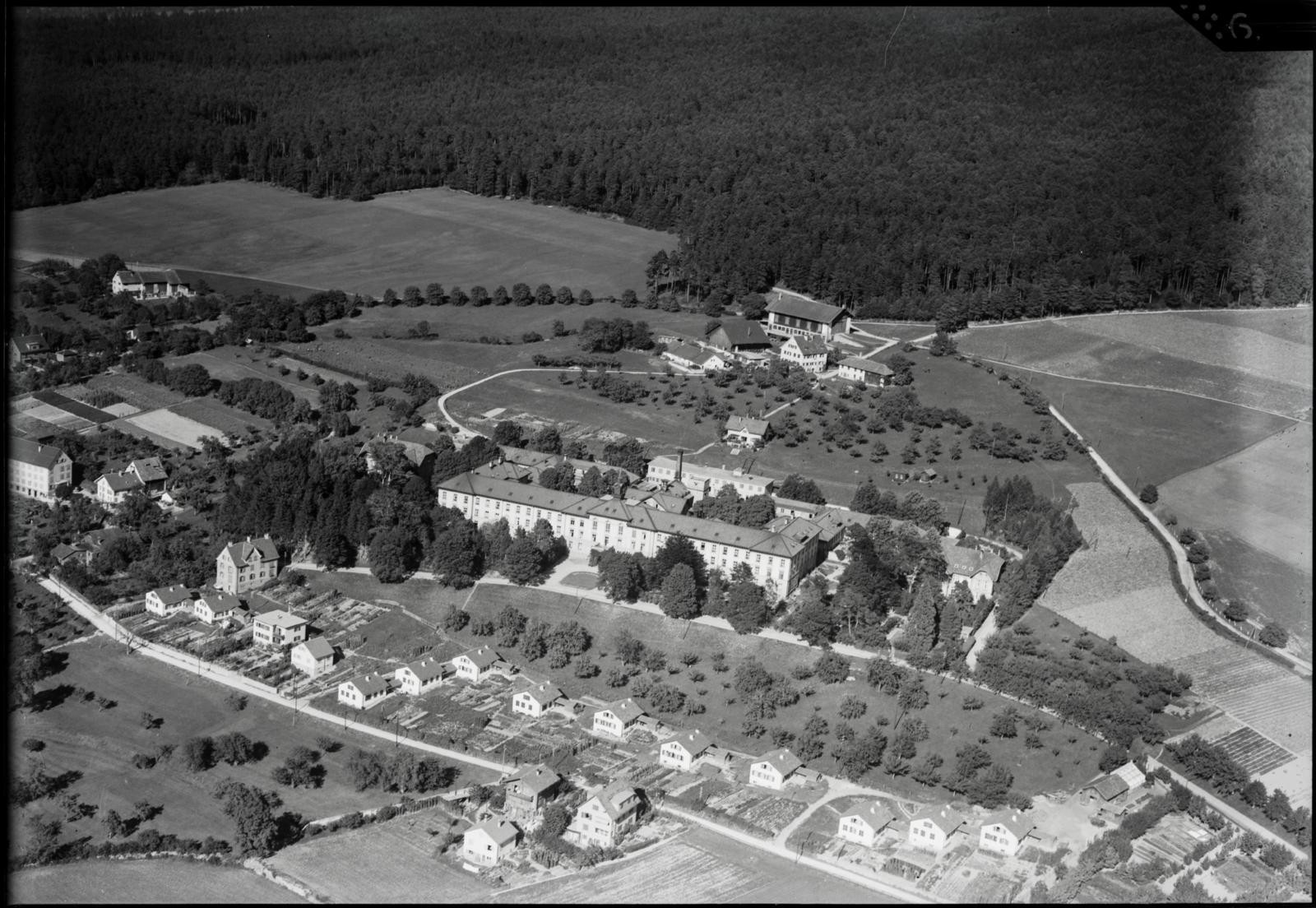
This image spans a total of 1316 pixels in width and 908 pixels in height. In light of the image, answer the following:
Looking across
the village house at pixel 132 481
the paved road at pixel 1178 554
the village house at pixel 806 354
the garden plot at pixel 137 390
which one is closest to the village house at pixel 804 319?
the village house at pixel 806 354

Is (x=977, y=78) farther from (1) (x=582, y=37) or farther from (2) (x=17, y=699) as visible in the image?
(2) (x=17, y=699)

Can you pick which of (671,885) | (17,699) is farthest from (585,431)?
(671,885)

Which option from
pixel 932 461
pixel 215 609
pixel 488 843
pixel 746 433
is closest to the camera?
pixel 488 843

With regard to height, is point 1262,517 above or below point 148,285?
above

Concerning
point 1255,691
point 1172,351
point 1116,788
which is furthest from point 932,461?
point 1116,788

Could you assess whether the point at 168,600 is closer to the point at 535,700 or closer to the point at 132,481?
the point at 132,481

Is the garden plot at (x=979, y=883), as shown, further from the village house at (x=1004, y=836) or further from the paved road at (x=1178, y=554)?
the paved road at (x=1178, y=554)

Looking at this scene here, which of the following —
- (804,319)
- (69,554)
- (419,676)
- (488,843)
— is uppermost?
(804,319)
